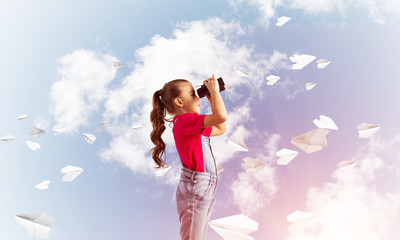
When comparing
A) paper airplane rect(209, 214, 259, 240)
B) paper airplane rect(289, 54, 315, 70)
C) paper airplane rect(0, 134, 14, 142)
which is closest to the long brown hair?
paper airplane rect(209, 214, 259, 240)

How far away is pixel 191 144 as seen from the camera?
261 centimetres

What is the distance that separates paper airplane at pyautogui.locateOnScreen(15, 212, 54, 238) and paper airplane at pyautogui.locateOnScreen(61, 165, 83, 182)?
3.10 feet

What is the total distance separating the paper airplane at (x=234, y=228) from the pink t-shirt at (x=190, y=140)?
0.45 meters

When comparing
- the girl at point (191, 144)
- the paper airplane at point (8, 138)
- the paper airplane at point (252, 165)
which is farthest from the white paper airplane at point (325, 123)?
the paper airplane at point (8, 138)

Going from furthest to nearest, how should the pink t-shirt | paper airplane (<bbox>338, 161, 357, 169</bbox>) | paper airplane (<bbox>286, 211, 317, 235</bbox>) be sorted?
paper airplane (<bbox>338, 161, 357, 169</bbox>), paper airplane (<bbox>286, 211, 317, 235</bbox>), the pink t-shirt

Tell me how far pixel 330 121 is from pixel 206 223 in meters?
1.82

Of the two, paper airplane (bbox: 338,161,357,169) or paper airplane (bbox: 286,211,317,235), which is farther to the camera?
paper airplane (bbox: 338,161,357,169)

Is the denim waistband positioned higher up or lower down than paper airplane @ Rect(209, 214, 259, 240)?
higher up

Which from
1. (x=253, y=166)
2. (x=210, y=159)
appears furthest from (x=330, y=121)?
(x=210, y=159)

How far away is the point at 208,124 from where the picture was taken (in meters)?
2.49

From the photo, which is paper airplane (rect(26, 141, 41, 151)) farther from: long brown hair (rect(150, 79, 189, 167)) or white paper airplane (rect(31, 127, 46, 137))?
long brown hair (rect(150, 79, 189, 167))

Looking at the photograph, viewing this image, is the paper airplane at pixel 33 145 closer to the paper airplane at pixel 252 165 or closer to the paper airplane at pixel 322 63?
the paper airplane at pixel 252 165

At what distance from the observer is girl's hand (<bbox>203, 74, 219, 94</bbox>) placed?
8.55 feet

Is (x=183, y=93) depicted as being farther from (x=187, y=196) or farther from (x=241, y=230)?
(x=241, y=230)
